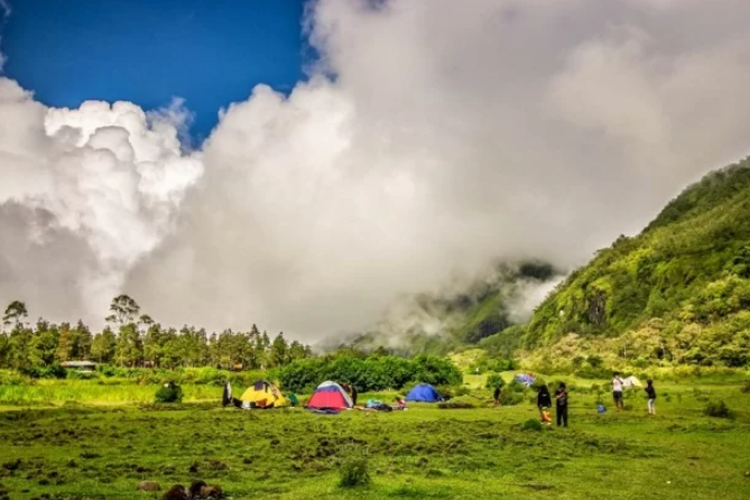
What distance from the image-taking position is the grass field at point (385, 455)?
18.8 meters

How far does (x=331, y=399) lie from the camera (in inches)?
2191

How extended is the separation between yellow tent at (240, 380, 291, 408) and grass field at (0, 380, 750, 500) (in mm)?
10684

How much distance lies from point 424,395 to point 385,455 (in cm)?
4410

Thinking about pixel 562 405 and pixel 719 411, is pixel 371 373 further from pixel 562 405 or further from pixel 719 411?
pixel 719 411

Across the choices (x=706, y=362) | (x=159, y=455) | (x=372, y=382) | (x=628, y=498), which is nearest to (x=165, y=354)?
(x=372, y=382)

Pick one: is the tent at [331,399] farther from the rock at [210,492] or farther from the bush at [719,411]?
the rock at [210,492]

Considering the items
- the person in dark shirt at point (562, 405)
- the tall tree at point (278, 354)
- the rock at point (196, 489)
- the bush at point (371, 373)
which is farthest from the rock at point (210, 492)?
the tall tree at point (278, 354)

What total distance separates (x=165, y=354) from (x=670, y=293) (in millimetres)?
145951

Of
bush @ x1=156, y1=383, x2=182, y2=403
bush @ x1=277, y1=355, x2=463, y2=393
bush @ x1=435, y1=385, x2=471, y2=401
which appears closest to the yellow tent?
bush @ x1=156, y1=383, x2=182, y2=403

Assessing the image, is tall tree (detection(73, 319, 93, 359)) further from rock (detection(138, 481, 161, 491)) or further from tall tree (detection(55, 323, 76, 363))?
rock (detection(138, 481, 161, 491))

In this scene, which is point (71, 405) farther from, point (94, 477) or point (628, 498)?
point (628, 498)

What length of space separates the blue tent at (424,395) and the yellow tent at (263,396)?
15679mm

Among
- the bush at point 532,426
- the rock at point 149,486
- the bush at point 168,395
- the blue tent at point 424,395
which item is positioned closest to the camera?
the rock at point 149,486

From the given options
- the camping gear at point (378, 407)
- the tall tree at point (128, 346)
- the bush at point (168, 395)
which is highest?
the tall tree at point (128, 346)
